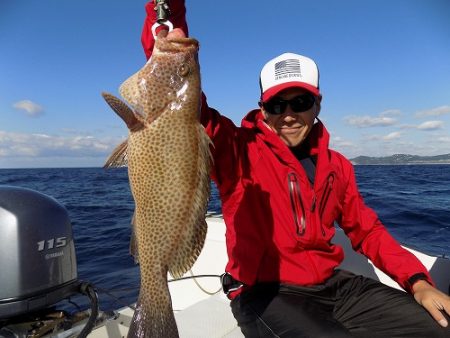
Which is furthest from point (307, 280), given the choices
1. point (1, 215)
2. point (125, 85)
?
point (1, 215)

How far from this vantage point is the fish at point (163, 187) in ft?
7.39

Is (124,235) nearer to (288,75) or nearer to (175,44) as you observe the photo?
(288,75)

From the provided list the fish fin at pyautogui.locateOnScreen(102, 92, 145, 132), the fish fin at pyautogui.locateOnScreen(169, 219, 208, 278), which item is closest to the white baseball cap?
the fish fin at pyautogui.locateOnScreen(102, 92, 145, 132)

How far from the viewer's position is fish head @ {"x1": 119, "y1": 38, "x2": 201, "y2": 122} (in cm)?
231

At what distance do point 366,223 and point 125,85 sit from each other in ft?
10.1

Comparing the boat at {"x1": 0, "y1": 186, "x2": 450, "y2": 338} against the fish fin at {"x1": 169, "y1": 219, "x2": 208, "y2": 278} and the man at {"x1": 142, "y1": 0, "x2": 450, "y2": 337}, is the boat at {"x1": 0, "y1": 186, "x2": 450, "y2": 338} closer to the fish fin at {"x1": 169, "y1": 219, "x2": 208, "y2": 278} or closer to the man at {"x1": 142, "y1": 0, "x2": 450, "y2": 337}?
the man at {"x1": 142, "y1": 0, "x2": 450, "y2": 337}

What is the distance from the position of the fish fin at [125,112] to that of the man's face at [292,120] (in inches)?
70.5

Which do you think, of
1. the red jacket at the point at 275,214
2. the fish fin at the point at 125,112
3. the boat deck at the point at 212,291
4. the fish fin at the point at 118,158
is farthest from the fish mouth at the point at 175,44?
the boat deck at the point at 212,291

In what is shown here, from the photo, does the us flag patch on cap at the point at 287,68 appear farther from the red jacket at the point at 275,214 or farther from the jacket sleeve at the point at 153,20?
the jacket sleeve at the point at 153,20

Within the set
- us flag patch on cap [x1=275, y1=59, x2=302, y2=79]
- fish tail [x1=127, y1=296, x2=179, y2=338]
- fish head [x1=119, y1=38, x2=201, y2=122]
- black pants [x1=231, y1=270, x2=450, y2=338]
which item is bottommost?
black pants [x1=231, y1=270, x2=450, y2=338]

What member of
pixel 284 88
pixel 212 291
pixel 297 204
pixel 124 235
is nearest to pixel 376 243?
pixel 297 204

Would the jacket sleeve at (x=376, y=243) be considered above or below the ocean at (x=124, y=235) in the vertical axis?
above

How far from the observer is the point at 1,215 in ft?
10.8

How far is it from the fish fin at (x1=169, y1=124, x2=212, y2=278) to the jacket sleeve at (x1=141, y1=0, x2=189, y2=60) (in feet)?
3.03
